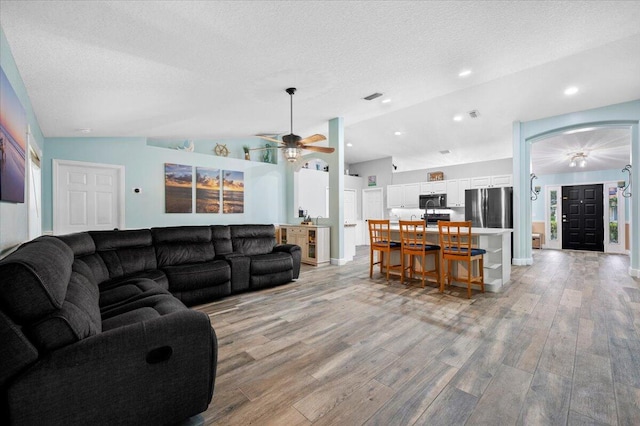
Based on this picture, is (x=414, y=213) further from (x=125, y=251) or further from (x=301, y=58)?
(x=125, y=251)

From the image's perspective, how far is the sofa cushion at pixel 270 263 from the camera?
153 inches

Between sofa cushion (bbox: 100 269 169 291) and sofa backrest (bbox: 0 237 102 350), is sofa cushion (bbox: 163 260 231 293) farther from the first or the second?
sofa backrest (bbox: 0 237 102 350)

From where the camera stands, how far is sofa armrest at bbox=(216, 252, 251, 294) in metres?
3.70

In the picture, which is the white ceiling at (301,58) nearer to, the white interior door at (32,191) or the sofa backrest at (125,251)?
the white interior door at (32,191)

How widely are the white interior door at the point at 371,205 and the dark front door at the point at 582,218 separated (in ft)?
18.6

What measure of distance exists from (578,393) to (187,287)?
3.55 meters

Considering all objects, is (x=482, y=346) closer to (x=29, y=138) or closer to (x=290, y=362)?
(x=290, y=362)

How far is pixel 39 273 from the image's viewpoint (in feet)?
3.76

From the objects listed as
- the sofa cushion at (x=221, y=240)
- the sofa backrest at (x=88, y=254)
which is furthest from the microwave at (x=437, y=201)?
the sofa backrest at (x=88, y=254)

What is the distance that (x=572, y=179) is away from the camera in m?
8.52

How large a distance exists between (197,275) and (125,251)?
869mm

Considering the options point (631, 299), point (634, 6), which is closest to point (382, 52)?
point (634, 6)

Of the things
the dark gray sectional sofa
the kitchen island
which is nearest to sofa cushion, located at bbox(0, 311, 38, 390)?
the dark gray sectional sofa

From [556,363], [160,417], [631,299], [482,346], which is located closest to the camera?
[160,417]
